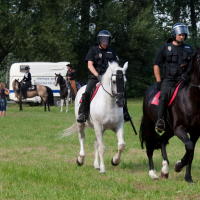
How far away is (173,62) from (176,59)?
86 mm

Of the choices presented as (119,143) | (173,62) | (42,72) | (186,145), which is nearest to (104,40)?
(173,62)

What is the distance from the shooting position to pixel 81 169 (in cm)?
820

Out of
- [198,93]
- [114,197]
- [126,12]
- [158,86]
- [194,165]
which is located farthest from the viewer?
[126,12]

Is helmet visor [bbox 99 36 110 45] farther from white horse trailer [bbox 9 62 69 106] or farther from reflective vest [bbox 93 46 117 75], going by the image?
white horse trailer [bbox 9 62 69 106]

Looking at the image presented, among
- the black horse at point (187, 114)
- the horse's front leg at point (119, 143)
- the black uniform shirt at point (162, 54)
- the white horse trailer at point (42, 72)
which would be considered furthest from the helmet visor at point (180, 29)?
the white horse trailer at point (42, 72)

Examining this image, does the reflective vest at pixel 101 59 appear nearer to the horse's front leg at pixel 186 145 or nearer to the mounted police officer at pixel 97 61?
the mounted police officer at pixel 97 61

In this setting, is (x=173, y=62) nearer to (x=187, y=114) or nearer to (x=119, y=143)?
(x=187, y=114)

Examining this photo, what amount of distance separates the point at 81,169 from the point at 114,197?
8.53 feet

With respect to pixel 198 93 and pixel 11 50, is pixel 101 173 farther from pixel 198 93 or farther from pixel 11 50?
pixel 11 50

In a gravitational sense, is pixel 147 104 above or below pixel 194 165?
above

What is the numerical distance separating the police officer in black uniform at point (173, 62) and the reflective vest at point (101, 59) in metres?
1.36

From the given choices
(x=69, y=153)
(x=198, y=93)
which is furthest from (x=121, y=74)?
(x=69, y=153)

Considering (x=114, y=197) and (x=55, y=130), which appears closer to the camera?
(x=114, y=197)

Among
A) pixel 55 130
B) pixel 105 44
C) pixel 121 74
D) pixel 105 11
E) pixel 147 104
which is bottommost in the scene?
pixel 55 130
